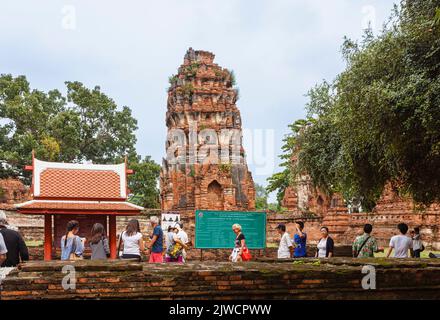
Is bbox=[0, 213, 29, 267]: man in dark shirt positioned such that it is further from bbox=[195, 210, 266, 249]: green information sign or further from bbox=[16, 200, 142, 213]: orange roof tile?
bbox=[16, 200, 142, 213]: orange roof tile

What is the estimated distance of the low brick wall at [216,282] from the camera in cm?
607

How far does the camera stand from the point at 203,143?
40688 mm

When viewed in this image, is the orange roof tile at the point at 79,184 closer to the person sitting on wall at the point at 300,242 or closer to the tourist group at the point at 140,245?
the tourist group at the point at 140,245

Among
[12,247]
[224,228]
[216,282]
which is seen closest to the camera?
[216,282]

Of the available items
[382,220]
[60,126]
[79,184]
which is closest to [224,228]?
[79,184]

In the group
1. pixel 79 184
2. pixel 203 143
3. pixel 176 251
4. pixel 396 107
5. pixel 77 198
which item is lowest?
pixel 176 251

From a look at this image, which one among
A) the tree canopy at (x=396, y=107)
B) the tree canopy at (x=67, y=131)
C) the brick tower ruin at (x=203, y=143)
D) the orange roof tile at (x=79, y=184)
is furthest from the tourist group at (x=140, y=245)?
the tree canopy at (x=67, y=131)

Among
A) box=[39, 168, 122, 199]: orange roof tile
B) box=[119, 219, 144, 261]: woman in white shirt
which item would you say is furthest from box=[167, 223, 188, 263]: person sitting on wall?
box=[39, 168, 122, 199]: orange roof tile

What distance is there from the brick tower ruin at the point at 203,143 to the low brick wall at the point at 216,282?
3170 cm

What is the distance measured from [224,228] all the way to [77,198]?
619cm

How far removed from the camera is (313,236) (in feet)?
94.9

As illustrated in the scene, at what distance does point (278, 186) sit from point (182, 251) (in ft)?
118

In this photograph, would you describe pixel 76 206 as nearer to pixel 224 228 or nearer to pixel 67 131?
pixel 224 228
